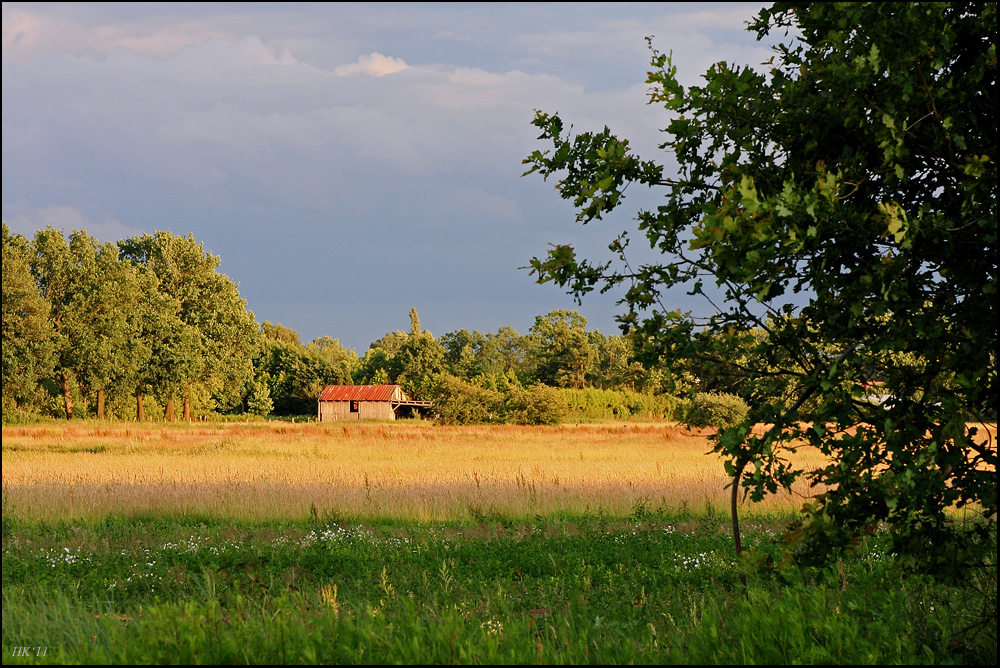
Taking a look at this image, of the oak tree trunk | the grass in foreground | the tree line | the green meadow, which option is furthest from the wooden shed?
the grass in foreground

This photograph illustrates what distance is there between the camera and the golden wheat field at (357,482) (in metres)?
13.4

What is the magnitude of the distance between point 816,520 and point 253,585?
5.69 m

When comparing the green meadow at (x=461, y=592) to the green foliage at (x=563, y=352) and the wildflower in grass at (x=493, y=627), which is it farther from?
the green foliage at (x=563, y=352)

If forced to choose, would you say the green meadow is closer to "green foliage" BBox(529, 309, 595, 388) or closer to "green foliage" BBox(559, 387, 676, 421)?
"green foliage" BBox(559, 387, 676, 421)

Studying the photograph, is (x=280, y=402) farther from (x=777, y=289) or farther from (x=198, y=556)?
(x=777, y=289)

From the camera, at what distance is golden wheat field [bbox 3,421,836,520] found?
13430 mm

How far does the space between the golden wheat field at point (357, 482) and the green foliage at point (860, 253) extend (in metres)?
0.97

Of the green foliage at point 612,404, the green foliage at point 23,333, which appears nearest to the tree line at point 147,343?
the green foliage at point 23,333

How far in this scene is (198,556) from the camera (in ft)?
29.1

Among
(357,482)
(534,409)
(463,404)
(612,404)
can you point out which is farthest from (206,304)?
(357,482)

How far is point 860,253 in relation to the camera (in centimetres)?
462

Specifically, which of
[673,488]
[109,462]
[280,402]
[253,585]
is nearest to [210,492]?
[253,585]

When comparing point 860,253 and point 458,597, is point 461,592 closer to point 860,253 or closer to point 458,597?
point 458,597

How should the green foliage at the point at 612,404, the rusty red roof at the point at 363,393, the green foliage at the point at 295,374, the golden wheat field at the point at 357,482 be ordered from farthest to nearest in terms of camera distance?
the green foliage at the point at 295,374
the rusty red roof at the point at 363,393
the green foliage at the point at 612,404
the golden wheat field at the point at 357,482
